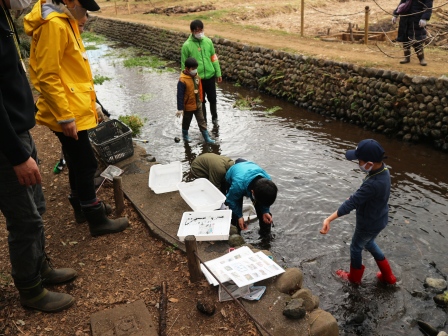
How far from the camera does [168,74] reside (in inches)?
596

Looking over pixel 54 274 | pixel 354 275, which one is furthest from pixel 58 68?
pixel 354 275

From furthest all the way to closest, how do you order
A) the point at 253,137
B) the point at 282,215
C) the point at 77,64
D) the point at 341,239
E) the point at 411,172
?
the point at 253,137 → the point at 411,172 → the point at 282,215 → the point at 341,239 → the point at 77,64

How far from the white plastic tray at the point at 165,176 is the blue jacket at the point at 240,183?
3.09ft

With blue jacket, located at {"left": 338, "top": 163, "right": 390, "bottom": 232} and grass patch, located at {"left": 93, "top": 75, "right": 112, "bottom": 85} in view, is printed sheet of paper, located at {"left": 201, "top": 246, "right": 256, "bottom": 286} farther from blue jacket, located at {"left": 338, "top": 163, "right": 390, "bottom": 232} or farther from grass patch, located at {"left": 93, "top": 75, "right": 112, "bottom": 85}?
grass patch, located at {"left": 93, "top": 75, "right": 112, "bottom": 85}

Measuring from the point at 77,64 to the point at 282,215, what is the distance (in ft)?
11.7

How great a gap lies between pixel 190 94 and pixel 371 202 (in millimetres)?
4780

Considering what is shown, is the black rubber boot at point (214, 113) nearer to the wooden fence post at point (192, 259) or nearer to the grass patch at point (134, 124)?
the grass patch at point (134, 124)

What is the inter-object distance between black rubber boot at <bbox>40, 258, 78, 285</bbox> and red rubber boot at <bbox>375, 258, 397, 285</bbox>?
324 centimetres

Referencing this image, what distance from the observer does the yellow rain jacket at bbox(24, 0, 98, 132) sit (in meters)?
3.42

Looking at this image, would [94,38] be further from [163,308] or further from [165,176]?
[163,308]

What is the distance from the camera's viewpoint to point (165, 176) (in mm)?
6027

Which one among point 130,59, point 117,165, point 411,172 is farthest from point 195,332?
Answer: point 130,59

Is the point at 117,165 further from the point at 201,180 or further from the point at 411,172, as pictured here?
the point at 411,172

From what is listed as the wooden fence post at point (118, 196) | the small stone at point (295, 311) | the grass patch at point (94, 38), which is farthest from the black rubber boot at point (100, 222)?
the grass patch at point (94, 38)
